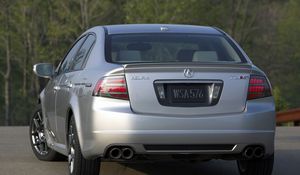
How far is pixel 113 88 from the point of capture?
6883mm

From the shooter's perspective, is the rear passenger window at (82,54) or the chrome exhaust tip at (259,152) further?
the rear passenger window at (82,54)

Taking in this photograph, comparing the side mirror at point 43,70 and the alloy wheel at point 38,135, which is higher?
the side mirror at point 43,70

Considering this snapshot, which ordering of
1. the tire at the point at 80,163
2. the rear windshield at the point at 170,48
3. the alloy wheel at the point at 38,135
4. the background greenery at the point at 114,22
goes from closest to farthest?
the tire at the point at 80,163
the rear windshield at the point at 170,48
the alloy wheel at the point at 38,135
the background greenery at the point at 114,22

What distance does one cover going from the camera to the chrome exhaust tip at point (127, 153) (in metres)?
6.87

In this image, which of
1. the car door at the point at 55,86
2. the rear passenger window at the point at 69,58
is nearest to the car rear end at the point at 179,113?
the car door at the point at 55,86

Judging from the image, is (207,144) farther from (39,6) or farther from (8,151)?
(39,6)

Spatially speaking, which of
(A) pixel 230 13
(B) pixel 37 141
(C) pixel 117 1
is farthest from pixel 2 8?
(B) pixel 37 141

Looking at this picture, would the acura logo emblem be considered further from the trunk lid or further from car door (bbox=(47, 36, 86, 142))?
car door (bbox=(47, 36, 86, 142))

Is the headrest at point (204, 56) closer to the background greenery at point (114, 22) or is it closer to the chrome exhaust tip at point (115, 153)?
the chrome exhaust tip at point (115, 153)

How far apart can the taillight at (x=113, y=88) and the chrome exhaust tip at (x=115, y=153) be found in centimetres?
44

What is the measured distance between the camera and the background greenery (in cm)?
5688

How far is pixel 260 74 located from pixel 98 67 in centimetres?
143

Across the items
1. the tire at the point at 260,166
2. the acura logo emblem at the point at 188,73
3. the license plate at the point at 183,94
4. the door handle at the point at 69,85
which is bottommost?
the tire at the point at 260,166

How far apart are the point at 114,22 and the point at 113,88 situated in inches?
2146
